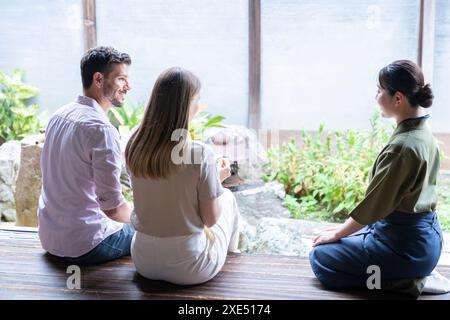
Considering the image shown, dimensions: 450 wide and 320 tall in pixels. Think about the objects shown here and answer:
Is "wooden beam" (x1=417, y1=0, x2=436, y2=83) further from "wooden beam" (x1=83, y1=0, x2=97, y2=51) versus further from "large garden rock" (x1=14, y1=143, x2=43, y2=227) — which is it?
"large garden rock" (x1=14, y1=143, x2=43, y2=227)

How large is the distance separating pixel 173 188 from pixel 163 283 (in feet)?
1.51

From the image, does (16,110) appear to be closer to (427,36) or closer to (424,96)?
(427,36)

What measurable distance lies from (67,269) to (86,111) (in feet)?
2.45

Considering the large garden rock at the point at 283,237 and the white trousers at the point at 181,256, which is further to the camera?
the large garden rock at the point at 283,237

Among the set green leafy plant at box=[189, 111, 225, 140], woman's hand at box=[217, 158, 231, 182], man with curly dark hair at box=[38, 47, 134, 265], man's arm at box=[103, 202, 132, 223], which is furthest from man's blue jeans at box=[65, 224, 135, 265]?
green leafy plant at box=[189, 111, 225, 140]

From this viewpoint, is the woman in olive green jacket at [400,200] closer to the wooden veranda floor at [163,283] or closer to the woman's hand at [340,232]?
the woman's hand at [340,232]

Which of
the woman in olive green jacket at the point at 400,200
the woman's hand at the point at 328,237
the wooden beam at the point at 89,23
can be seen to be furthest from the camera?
the wooden beam at the point at 89,23

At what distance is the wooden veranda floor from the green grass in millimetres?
1485

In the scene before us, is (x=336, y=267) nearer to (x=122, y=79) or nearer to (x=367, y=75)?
(x=122, y=79)

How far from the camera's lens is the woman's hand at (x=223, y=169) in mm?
2610

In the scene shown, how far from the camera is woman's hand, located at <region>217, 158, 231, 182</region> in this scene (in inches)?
103

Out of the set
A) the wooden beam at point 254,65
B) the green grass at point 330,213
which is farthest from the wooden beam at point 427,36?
the wooden beam at point 254,65

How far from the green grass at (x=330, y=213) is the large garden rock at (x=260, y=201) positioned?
58mm

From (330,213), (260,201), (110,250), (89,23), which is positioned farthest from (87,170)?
(89,23)
